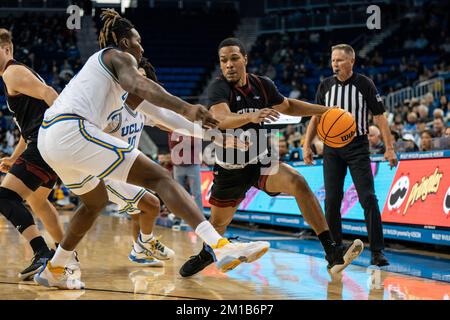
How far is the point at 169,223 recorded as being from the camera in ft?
39.0

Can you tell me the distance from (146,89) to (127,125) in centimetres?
149

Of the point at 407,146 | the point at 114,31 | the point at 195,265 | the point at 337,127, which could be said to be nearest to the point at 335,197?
the point at 337,127

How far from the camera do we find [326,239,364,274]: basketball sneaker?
506 centimetres

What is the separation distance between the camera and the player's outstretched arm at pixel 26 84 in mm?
5043

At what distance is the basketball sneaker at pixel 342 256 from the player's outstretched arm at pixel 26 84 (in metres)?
2.42

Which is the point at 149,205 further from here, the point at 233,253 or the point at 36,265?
the point at 233,253

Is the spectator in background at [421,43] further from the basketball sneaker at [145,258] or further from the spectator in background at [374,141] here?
the basketball sneaker at [145,258]

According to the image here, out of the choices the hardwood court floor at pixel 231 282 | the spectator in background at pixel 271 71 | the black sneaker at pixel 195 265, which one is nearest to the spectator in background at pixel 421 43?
the spectator in background at pixel 271 71

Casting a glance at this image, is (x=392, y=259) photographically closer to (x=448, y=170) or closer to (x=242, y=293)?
(x=448, y=170)

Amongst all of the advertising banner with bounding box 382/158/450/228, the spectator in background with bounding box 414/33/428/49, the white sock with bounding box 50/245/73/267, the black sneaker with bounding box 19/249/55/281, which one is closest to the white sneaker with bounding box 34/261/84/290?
the white sock with bounding box 50/245/73/267

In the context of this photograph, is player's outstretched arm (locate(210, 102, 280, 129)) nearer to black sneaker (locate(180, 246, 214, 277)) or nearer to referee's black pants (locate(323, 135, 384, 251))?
black sneaker (locate(180, 246, 214, 277))

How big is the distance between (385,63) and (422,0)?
221 inches

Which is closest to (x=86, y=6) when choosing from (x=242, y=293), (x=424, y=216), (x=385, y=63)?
(x=385, y=63)

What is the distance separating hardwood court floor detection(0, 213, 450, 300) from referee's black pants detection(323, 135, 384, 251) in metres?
0.35
